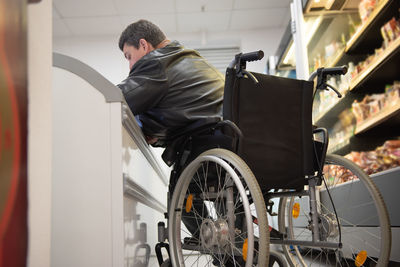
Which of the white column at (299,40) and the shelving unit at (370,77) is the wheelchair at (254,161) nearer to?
the shelving unit at (370,77)

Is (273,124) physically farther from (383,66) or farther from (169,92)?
(383,66)

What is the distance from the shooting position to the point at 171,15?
17.4ft

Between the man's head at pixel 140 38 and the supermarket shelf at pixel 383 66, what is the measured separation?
1.38 m

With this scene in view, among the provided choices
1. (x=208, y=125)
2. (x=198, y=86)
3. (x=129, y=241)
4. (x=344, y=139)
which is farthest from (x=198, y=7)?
(x=129, y=241)

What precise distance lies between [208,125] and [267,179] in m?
0.33

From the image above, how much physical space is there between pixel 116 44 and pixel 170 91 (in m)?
3.97

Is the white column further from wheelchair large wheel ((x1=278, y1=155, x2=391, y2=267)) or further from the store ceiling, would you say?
the store ceiling

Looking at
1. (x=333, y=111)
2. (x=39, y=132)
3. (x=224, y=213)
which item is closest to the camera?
(x=39, y=132)

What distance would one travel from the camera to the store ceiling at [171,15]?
16.5 ft

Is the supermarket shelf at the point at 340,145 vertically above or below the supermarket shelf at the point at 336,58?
below

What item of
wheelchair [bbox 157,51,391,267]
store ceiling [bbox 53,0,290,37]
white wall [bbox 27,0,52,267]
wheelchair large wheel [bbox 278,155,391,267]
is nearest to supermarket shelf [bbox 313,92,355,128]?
wheelchair large wheel [bbox 278,155,391,267]

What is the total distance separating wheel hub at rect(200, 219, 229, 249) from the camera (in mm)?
1501

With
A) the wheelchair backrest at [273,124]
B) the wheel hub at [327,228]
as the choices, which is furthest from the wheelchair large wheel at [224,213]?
the wheel hub at [327,228]

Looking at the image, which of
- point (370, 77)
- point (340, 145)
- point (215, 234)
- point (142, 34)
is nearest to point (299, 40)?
point (370, 77)
